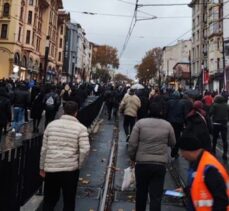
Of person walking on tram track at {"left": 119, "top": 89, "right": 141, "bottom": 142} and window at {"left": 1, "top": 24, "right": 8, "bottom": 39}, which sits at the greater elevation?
window at {"left": 1, "top": 24, "right": 8, "bottom": 39}

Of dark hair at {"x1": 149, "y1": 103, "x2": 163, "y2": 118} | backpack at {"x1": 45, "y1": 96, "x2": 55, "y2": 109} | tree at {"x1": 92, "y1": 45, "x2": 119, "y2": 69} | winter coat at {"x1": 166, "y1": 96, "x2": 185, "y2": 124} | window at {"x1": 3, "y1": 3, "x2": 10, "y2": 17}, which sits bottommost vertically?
dark hair at {"x1": 149, "y1": 103, "x2": 163, "y2": 118}

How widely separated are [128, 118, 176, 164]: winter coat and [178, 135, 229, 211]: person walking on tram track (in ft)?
7.70

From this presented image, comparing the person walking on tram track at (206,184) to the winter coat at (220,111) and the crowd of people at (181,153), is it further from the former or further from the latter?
the winter coat at (220,111)

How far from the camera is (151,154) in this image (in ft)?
19.5

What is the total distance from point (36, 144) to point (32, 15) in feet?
185

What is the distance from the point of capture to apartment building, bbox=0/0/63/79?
53.3m

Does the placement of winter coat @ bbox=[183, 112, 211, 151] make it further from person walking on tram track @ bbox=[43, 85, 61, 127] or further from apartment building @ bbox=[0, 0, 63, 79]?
apartment building @ bbox=[0, 0, 63, 79]

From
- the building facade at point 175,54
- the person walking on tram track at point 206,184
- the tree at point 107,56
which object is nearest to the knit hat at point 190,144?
the person walking on tram track at point 206,184

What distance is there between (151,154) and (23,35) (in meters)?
55.1

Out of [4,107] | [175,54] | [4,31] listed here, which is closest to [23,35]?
[4,31]

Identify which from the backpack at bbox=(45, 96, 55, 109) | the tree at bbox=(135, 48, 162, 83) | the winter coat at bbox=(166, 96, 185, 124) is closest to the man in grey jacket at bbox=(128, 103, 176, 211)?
the winter coat at bbox=(166, 96, 185, 124)

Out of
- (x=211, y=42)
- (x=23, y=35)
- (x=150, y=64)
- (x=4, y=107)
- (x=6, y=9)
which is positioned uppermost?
(x=150, y=64)

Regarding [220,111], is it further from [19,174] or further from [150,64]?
[150,64]

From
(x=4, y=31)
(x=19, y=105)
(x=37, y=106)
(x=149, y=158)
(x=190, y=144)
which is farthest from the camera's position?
(x=4, y=31)
